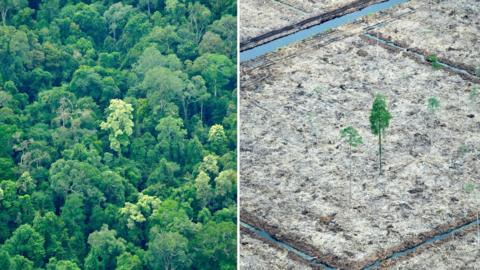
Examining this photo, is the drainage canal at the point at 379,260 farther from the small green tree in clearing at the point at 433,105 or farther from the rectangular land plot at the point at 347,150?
the small green tree in clearing at the point at 433,105

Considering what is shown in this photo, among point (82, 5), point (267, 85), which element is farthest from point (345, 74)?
point (82, 5)

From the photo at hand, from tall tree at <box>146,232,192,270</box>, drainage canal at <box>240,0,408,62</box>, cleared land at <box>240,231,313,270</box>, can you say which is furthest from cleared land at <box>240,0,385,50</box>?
cleared land at <box>240,231,313,270</box>

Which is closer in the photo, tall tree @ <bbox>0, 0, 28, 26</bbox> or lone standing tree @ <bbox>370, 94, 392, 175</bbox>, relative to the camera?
lone standing tree @ <bbox>370, 94, 392, 175</bbox>

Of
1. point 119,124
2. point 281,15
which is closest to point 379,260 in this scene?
point 119,124

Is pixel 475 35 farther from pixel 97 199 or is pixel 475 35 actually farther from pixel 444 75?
pixel 97 199

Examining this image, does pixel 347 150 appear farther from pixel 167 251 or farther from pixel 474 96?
pixel 167 251

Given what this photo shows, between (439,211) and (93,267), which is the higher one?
(439,211)

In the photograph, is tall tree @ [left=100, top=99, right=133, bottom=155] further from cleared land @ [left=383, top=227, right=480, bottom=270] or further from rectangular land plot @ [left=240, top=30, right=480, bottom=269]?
cleared land @ [left=383, top=227, right=480, bottom=270]
